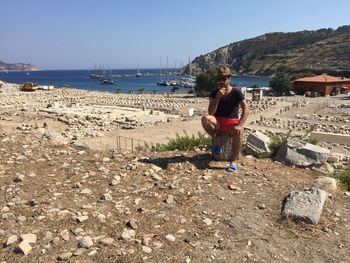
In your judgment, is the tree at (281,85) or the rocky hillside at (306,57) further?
the rocky hillside at (306,57)

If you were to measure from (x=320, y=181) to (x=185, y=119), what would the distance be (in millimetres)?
26394

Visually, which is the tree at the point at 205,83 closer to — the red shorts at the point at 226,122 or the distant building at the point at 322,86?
the distant building at the point at 322,86

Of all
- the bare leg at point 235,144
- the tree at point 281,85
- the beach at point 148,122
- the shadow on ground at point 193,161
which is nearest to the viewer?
the bare leg at point 235,144

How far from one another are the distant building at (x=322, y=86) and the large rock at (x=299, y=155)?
50.7m

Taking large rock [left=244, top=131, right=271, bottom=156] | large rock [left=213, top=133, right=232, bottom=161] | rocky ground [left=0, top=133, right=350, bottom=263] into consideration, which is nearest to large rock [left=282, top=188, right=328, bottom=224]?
rocky ground [left=0, top=133, right=350, bottom=263]

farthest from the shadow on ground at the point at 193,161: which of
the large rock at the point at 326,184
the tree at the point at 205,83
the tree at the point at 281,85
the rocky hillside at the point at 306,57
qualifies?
the rocky hillside at the point at 306,57

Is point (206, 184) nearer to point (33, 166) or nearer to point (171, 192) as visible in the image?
point (171, 192)

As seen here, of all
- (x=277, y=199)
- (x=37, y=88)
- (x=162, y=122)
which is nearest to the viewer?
(x=277, y=199)

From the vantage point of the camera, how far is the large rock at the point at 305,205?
523 centimetres

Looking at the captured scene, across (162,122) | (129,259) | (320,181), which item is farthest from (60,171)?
(162,122)

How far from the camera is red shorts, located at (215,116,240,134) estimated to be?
7035 mm

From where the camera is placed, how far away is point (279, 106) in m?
42.1

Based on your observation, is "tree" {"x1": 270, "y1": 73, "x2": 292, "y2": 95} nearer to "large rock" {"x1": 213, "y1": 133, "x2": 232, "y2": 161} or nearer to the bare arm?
"large rock" {"x1": 213, "y1": 133, "x2": 232, "y2": 161}

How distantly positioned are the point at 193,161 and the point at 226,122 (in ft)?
3.28
